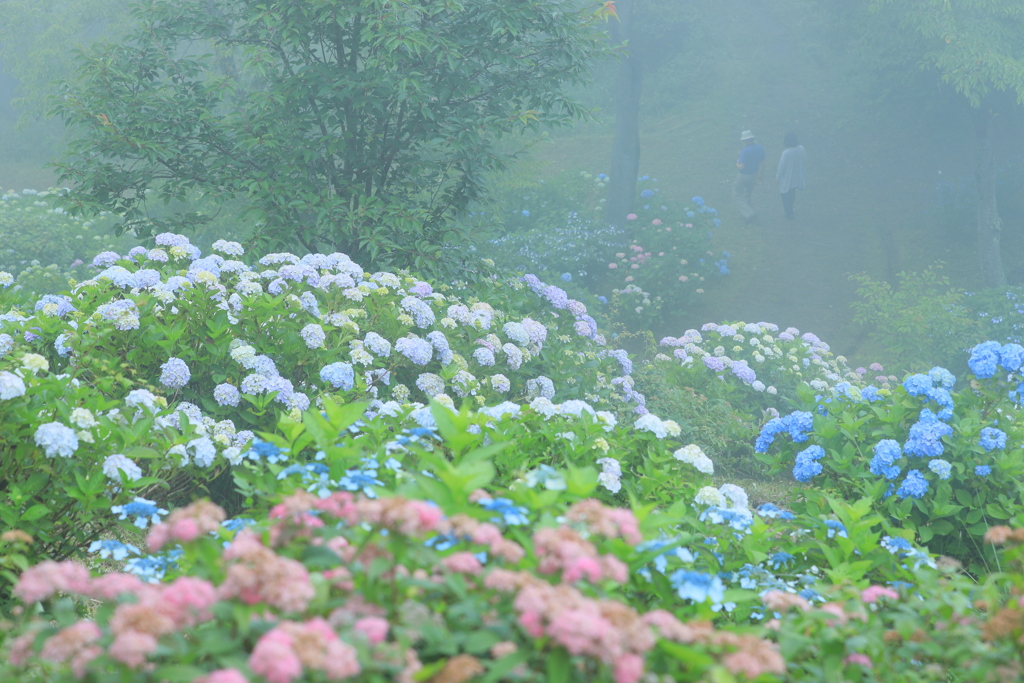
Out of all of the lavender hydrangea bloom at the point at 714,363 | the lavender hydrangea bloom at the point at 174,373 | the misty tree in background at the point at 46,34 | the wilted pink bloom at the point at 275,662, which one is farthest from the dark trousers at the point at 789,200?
the wilted pink bloom at the point at 275,662

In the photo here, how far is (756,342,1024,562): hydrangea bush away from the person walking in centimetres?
1243

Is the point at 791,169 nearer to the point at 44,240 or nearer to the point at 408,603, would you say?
the point at 44,240

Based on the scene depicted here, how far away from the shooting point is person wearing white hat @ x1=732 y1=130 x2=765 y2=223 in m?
16.0

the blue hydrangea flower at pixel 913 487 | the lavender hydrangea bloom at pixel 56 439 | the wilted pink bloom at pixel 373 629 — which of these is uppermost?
the blue hydrangea flower at pixel 913 487

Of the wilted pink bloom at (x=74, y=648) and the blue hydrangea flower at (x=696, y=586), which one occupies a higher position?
the blue hydrangea flower at (x=696, y=586)

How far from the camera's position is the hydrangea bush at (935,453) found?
361cm

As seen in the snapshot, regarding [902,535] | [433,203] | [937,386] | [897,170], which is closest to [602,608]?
[902,535]

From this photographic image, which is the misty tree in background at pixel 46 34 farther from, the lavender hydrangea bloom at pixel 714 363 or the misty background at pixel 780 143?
the lavender hydrangea bloom at pixel 714 363

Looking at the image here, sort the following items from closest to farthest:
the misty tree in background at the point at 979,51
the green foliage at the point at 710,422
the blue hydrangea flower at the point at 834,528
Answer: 1. the blue hydrangea flower at the point at 834,528
2. the green foliage at the point at 710,422
3. the misty tree in background at the point at 979,51

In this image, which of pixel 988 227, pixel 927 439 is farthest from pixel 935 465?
pixel 988 227

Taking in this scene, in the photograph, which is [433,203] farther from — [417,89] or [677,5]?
[677,5]

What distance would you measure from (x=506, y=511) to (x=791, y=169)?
15696mm

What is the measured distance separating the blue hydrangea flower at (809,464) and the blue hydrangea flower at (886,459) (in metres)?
0.24

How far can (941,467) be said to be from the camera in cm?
357
